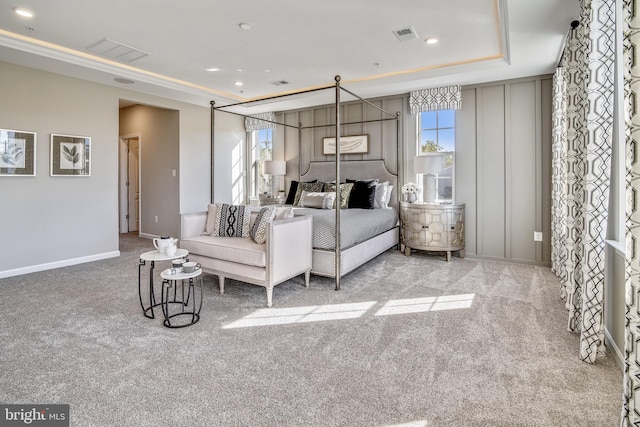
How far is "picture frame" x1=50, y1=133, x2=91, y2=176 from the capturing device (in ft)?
14.7

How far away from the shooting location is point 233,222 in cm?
372

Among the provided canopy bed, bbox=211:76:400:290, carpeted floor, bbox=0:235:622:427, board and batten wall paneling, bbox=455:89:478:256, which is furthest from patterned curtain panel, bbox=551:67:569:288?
canopy bed, bbox=211:76:400:290

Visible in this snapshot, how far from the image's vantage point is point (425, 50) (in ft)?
12.7

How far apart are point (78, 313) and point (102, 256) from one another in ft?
7.93

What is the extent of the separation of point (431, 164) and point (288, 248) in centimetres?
266

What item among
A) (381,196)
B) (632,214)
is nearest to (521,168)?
(381,196)

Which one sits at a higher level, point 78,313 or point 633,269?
point 633,269

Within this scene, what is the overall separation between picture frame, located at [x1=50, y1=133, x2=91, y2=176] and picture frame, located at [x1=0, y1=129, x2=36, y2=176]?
0.22m

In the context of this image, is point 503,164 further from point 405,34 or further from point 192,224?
point 192,224

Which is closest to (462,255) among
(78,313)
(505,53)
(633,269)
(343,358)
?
(505,53)

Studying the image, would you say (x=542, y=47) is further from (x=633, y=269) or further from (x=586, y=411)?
(x=586, y=411)

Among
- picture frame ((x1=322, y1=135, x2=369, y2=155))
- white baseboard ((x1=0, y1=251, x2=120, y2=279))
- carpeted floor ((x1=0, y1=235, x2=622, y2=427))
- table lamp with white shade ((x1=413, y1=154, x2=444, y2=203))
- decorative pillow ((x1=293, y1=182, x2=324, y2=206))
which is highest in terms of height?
picture frame ((x1=322, y1=135, x2=369, y2=155))
